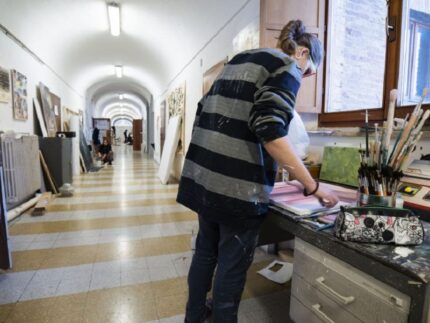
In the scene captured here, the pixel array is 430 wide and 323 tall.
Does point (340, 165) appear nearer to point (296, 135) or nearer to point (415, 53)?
point (296, 135)

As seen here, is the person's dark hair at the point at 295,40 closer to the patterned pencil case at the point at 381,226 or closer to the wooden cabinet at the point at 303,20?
the patterned pencil case at the point at 381,226

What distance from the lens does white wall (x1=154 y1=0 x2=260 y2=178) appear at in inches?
110

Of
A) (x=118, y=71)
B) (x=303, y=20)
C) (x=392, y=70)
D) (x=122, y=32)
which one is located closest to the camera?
(x=392, y=70)

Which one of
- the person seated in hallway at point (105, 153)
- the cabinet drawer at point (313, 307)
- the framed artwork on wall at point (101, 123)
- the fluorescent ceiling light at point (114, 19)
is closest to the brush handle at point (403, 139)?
the cabinet drawer at point (313, 307)

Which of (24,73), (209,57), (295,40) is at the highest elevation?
(209,57)

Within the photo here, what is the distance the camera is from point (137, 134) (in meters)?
16.4

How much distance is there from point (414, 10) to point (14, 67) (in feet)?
14.6

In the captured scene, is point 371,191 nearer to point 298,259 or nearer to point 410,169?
point 298,259

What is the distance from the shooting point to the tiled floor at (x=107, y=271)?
155cm

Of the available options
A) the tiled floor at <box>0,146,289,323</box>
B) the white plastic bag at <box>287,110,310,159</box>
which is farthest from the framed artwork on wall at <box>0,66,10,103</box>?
the white plastic bag at <box>287,110,310,159</box>

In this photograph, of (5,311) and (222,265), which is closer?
(222,265)

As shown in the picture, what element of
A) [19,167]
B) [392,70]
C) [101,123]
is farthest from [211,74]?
[101,123]

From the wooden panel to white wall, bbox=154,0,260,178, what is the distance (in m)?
0.10

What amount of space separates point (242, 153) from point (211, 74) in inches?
114
